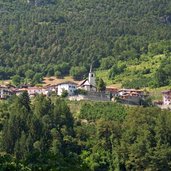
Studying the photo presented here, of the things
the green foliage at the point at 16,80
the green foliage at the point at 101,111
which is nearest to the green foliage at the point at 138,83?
the green foliage at the point at 16,80

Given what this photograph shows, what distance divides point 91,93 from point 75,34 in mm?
53592

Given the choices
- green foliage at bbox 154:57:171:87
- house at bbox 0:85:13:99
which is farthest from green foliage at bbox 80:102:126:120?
green foliage at bbox 154:57:171:87

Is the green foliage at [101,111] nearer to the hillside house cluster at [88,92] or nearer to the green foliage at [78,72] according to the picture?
the hillside house cluster at [88,92]

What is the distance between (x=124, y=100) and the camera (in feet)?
318

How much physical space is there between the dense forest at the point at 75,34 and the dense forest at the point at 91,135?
111 feet

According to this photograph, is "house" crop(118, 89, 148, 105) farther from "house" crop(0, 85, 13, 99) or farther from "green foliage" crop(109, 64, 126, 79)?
"green foliage" crop(109, 64, 126, 79)

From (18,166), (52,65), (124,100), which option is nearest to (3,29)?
(52,65)

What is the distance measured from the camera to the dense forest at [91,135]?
74.8 metres

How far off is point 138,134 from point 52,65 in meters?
55.0

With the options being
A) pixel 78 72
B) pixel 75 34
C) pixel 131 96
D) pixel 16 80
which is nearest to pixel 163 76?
pixel 131 96

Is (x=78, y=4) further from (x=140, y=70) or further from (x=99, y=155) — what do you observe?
(x=99, y=155)

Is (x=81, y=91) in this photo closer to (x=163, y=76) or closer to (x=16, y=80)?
(x=163, y=76)

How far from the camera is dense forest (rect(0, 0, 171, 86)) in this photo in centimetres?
13162

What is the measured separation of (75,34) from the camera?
14825 cm
